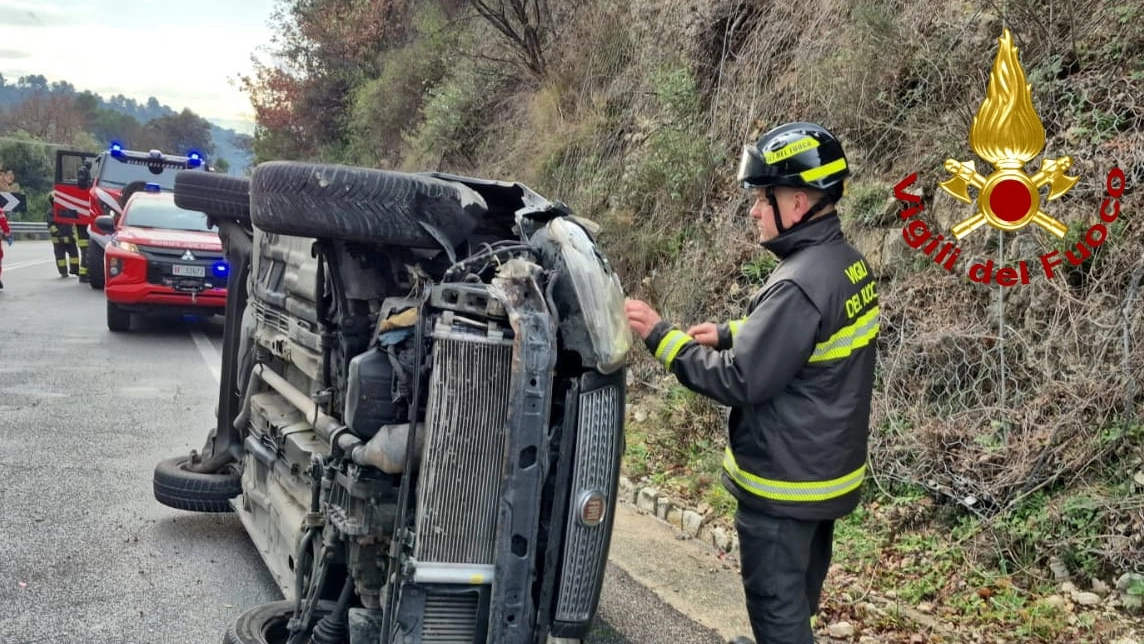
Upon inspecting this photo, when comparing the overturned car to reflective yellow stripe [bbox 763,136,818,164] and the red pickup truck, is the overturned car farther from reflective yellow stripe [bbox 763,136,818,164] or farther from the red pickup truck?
the red pickup truck

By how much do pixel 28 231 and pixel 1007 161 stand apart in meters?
39.1

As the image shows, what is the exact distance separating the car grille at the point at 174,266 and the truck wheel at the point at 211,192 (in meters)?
7.53

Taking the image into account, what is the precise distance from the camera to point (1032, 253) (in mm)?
5117

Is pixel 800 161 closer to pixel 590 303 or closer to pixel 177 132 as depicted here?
pixel 590 303

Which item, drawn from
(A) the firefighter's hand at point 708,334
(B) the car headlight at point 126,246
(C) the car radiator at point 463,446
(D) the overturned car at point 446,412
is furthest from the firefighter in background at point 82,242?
(C) the car radiator at point 463,446

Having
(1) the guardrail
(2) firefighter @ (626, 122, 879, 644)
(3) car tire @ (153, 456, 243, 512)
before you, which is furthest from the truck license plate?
(1) the guardrail

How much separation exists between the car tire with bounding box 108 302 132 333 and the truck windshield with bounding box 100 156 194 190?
19.2ft

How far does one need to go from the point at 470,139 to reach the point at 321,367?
1187cm

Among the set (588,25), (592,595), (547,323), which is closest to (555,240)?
(547,323)

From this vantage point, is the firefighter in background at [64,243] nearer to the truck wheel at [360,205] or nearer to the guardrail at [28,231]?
the truck wheel at [360,205]

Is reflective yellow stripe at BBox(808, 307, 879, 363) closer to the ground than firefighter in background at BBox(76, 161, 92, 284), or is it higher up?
higher up

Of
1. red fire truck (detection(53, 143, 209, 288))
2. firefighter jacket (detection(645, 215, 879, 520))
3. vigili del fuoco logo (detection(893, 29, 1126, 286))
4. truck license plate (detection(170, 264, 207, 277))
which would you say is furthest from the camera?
red fire truck (detection(53, 143, 209, 288))

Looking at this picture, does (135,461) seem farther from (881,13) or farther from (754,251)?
(881,13)

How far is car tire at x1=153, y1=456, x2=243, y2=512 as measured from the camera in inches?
187
